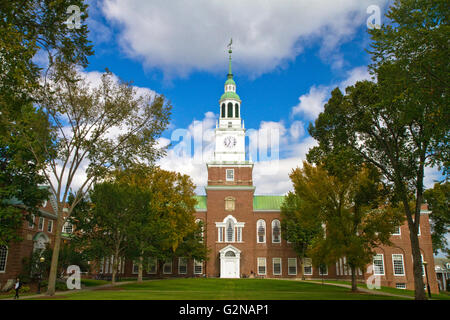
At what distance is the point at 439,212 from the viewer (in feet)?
183

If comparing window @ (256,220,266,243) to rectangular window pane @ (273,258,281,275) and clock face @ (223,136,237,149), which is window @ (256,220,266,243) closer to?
rectangular window pane @ (273,258,281,275)

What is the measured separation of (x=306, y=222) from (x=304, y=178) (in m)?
3.73

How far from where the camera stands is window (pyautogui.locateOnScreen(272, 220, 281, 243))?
5559cm

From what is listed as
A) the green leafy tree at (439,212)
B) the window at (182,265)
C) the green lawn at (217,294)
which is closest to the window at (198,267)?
the window at (182,265)

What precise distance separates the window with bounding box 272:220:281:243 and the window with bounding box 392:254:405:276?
16032mm

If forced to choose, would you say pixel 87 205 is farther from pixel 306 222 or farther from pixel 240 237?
pixel 240 237

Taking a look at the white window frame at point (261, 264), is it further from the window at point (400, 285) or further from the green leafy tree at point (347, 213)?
the green leafy tree at point (347, 213)

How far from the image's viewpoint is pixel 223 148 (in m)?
57.3

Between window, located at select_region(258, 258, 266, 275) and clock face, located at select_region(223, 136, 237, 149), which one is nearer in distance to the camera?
window, located at select_region(258, 258, 266, 275)

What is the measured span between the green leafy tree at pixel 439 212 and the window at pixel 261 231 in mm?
23391

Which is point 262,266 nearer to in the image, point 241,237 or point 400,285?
point 241,237

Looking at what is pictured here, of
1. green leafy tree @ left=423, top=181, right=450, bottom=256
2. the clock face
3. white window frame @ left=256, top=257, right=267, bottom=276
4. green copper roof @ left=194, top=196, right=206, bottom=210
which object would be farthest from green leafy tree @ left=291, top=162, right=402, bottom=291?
green copper roof @ left=194, top=196, right=206, bottom=210
